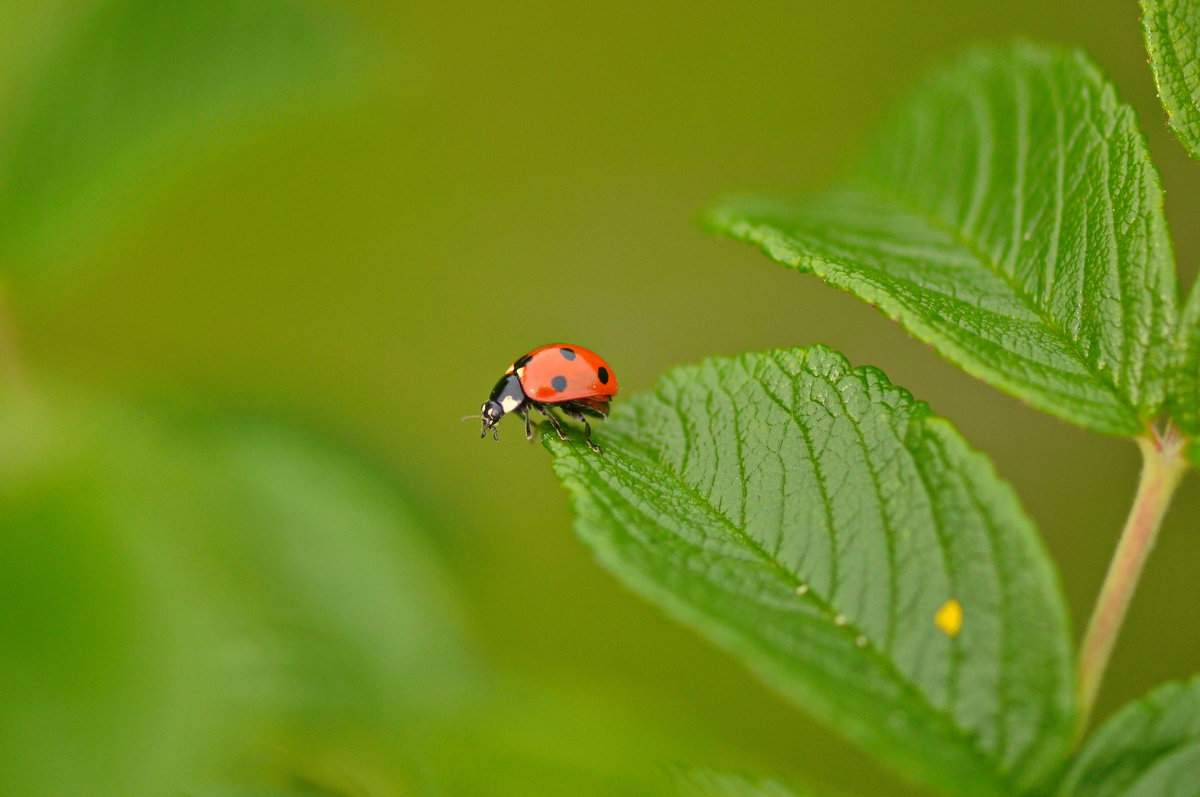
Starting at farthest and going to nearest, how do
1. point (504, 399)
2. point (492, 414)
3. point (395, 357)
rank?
point (395, 357) < point (492, 414) < point (504, 399)

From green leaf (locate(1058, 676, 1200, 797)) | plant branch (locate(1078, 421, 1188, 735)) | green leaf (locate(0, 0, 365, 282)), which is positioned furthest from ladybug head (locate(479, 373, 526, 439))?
green leaf (locate(1058, 676, 1200, 797))

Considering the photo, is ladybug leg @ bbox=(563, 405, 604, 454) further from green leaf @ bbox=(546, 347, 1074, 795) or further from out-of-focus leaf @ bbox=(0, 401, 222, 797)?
out-of-focus leaf @ bbox=(0, 401, 222, 797)

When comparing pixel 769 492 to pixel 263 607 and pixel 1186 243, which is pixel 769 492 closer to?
pixel 263 607

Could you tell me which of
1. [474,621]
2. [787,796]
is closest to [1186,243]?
[474,621]

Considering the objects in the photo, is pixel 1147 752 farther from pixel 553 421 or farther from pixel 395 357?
pixel 395 357

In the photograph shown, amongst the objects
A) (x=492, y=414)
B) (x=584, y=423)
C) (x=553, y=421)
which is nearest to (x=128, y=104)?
(x=492, y=414)

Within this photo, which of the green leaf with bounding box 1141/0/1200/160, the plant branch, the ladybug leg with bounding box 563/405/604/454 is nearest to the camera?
the plant branch
